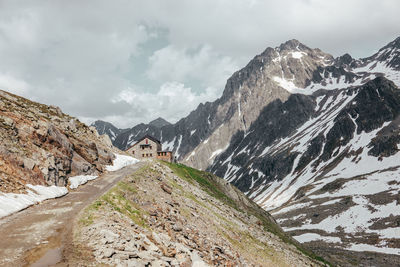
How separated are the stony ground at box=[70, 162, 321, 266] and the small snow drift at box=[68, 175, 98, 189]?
24.9 feet

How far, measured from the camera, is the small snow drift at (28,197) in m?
22.6

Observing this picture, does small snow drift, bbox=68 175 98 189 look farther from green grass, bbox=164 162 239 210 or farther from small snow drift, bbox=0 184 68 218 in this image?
green grass, bbox=164 162 239 210

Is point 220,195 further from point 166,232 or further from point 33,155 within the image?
point 33,155

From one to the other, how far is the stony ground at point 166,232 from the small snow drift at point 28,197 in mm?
6796

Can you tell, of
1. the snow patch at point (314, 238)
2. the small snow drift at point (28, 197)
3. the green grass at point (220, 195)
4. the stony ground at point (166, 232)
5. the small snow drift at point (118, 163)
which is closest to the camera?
the stony ground at point (166, 232)

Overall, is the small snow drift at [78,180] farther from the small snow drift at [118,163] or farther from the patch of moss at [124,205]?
the patch of moss at [124,205]

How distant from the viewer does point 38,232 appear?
1809 cm

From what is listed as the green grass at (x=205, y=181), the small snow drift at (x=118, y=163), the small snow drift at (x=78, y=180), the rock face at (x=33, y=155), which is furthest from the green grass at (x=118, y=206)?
the small snow drift at (x=118, y=163)

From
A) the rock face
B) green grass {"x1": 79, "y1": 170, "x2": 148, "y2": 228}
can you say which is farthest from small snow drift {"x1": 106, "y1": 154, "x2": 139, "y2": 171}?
green grass {"x1": 79, "y1": 170, "x2": 148, "y2": 228}

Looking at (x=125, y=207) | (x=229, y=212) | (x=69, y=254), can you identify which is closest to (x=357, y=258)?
(x=229, y=212)

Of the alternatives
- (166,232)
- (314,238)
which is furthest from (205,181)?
(314,238)

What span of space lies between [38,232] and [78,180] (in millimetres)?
18426

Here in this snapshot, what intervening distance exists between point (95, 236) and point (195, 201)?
814 inches

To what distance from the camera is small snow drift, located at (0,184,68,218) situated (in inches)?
889
